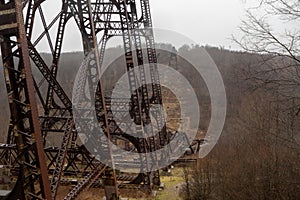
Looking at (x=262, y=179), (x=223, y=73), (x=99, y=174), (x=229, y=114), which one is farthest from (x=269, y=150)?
(x=223, y=73)

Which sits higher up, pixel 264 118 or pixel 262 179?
pixel 264 118

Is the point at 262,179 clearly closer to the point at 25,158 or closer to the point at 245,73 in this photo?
the point at 245,73

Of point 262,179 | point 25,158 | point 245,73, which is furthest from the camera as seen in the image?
point 262,179

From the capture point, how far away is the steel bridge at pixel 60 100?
3939 mm

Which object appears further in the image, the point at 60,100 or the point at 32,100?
the point at 60,100

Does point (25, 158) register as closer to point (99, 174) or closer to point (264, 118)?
point (99, 174)

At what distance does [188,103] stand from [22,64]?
34458 mm

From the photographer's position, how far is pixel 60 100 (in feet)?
27.2

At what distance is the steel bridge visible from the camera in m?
3.94

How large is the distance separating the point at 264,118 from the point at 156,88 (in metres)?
5.29

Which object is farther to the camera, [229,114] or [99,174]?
[229,114]

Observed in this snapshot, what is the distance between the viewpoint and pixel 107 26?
426 inches

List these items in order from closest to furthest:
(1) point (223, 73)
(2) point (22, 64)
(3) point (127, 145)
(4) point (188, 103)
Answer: (2) point (22, 64), (3) point (127, 145), (4) point (188, 103), (1) point (223, 73)

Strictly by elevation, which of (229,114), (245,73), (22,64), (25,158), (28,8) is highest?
(28,8)
